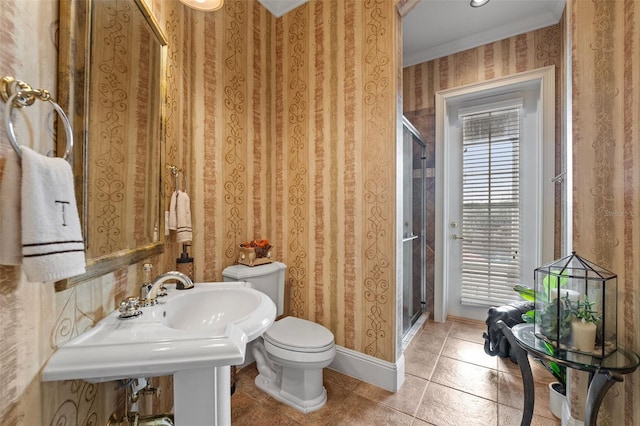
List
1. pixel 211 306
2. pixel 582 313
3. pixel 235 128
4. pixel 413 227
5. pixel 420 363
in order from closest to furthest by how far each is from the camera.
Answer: pixel 582 313 < pixel 211 306 < pixel 235 128 < pixel 420 363 < pixel 413 227

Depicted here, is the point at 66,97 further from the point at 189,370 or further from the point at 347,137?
the point at 347,137

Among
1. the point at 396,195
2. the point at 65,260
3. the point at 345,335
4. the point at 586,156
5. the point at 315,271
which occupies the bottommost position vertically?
the point at 345,335

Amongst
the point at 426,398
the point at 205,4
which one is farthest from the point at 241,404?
the point at 205,4

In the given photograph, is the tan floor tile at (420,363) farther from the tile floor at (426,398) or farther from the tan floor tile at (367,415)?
the tan floor tile at (367,415)

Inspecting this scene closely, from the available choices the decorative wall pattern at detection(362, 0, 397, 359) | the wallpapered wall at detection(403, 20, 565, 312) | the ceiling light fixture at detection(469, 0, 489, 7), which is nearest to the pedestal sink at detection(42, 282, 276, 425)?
the decorative wall pattern at detection(362, 0, 397, 359)

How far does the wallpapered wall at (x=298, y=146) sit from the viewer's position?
1.57 m

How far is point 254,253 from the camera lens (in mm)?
1778

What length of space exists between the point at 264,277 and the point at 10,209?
52.8 inches

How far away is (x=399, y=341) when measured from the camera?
1684 mm

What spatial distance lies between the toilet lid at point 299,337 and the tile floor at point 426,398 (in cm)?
36

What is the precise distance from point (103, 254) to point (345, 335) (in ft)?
4.95

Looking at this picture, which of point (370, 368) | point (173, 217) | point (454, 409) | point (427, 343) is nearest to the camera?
point (173, 217)

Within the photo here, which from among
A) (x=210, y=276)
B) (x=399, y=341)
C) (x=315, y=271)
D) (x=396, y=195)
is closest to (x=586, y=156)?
(x=396, y=195)

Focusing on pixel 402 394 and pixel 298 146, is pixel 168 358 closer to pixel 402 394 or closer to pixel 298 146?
pixel 402 394
